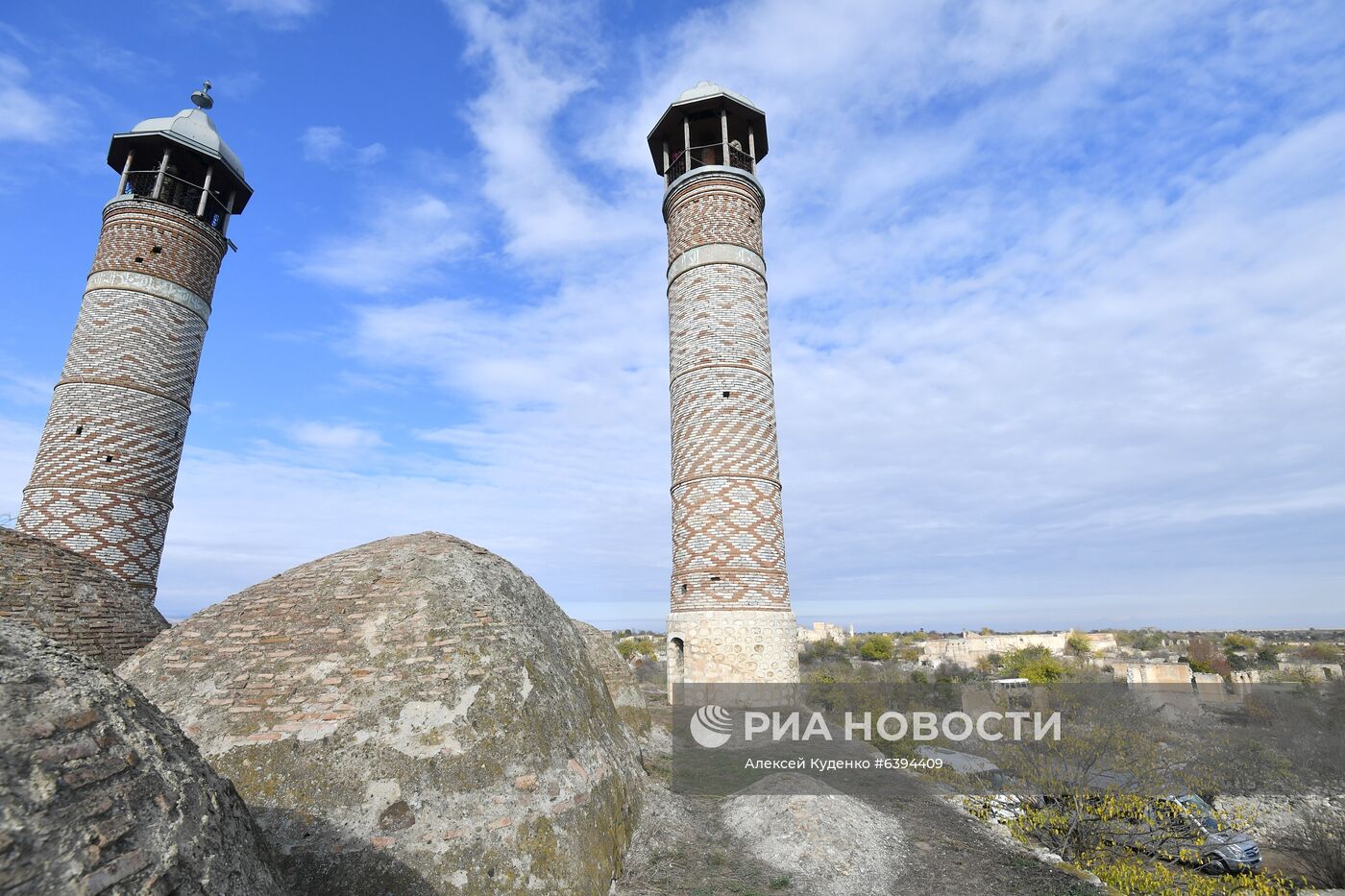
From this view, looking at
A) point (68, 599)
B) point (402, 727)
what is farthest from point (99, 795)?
point (68, 599)

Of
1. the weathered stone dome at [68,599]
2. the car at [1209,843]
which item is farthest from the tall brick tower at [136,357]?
the car at [1209,843]

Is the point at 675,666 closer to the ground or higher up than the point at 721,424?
closer to the ground

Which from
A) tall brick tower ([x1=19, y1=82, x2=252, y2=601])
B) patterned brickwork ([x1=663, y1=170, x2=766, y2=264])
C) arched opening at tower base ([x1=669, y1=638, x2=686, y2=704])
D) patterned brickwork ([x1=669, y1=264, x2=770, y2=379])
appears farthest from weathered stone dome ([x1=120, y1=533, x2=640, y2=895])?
patterned brickwork ([x1=663, y1=170, x2=766, y2=264])

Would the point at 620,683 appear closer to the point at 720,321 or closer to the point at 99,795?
the point at 720,321

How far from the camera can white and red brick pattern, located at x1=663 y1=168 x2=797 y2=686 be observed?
14617 mm

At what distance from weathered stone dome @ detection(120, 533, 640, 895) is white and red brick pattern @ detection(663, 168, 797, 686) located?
8297 mm

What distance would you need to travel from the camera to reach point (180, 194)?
17.3 m

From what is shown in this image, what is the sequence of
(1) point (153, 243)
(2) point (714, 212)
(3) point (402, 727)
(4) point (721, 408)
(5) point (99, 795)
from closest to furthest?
(5) point (99, 795), (3) point (402, 727), (1) point (153, 243), (4) point (721, 408), (2) point (714, 212)

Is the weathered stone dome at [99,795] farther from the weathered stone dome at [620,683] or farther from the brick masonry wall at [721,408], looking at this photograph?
the brick masonry wall at [721,408]

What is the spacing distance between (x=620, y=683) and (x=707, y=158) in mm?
15245

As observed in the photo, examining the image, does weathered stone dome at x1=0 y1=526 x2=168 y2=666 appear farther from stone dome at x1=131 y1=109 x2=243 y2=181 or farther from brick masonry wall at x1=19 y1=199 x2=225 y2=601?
stone dome at x1=131 y1=109 x2=243 y2=181

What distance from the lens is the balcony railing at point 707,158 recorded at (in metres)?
18.6

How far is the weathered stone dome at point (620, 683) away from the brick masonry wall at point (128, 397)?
404 inches

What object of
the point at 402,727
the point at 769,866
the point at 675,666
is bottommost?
the point at 769,866
